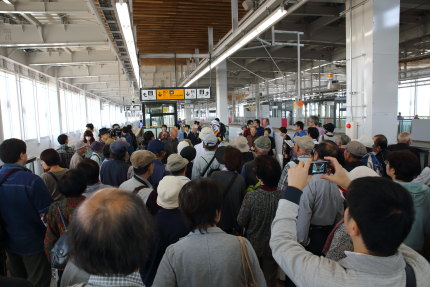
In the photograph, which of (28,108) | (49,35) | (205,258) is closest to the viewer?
(205,258)

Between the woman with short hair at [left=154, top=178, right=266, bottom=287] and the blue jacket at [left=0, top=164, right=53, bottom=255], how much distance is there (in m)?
1.70

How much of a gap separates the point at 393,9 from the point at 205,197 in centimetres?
633

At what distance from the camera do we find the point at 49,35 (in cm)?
874

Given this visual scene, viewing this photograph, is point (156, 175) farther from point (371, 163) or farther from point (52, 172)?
point (371, 163)

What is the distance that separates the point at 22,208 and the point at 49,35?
7.68 meters

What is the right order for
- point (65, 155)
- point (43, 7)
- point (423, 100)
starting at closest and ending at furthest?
point (65, 155)
point (43, 7)
point (423, 100)

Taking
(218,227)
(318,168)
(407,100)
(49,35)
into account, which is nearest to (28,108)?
(49,35)

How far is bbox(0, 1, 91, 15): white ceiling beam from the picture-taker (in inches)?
277

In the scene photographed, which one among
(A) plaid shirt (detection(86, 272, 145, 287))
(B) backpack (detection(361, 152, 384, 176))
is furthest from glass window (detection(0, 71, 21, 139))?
(A) plaid shirt (detection(86, 272, 145, 287))

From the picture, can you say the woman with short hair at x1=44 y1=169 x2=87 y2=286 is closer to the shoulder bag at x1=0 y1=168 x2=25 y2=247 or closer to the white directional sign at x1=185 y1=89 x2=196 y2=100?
the shoulder bag at x1=0 y1=168 x2=25 y2=247

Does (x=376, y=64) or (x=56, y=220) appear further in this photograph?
(x=376, y=64)

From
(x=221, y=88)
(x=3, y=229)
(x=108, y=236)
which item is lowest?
(x=3, y=229)

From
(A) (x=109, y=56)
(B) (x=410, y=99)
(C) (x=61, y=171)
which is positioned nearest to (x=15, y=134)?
(A) (x=109, y=56)

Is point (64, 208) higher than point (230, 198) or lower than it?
higher
